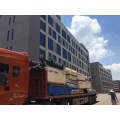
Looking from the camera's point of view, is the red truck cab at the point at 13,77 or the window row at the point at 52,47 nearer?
the red truck cab at the point at 13,77

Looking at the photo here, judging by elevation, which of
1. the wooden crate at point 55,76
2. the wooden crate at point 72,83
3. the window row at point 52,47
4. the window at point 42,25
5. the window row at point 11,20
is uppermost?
the window row at point 11,20

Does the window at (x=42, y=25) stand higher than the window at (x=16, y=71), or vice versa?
the window at (x=42, y=25)

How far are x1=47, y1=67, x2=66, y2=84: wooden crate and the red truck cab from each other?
1.55 m

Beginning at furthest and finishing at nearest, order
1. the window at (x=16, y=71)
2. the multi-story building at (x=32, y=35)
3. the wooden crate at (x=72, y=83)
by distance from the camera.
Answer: the multi-story building at (x=32, y=35) → the wooden crate at (x=72, y=83) → the window at (x=16, y=71)

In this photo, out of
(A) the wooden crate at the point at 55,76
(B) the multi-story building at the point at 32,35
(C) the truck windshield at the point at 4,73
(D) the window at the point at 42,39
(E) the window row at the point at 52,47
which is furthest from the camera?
(E) the window row at the point at 52,47

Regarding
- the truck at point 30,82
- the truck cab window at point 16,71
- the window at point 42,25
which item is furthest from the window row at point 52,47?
the truck cab window at point 16,71

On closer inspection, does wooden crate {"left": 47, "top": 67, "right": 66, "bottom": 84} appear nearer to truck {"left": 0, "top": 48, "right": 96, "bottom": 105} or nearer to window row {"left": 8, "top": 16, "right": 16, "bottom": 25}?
truck {"left": 0, "top": 48, "right": 96, "bottom": 105}

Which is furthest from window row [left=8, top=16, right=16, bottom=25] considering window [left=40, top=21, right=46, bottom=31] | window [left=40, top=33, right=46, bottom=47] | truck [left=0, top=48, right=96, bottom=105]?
truck [left=0, top=48, right=96, bottom=105]

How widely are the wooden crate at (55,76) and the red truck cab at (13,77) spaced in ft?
5.09

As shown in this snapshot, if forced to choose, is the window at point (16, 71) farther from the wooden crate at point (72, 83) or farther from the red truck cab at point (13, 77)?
the wooden crate at point (72, 83)

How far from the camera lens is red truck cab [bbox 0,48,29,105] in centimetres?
492

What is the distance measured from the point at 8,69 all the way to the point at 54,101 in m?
3.62

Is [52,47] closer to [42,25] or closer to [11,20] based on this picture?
[42,25]

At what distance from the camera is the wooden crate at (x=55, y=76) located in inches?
278
